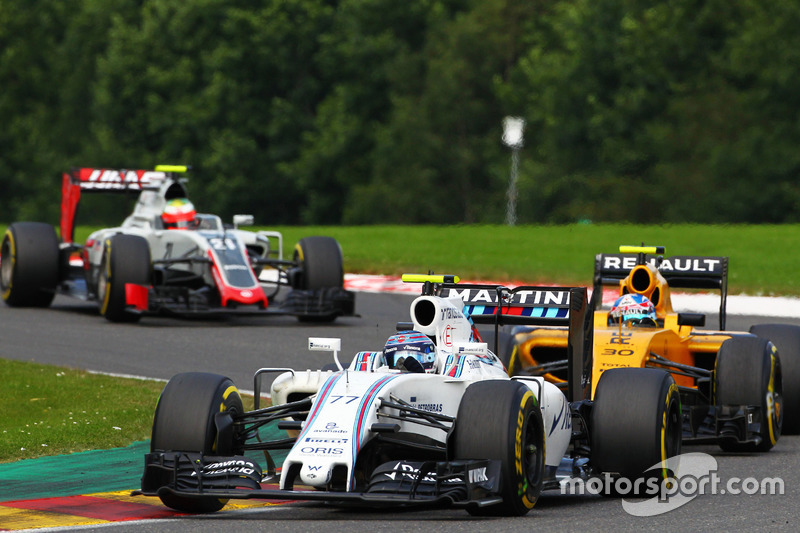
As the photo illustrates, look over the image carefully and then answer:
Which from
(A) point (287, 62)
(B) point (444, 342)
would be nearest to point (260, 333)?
(B) point (444, 342)

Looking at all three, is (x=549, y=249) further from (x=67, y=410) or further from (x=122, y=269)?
(x=67, y=410)

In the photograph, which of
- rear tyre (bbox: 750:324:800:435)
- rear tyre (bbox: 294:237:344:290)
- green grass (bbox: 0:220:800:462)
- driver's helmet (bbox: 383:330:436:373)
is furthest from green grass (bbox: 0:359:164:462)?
rear tyre (bbox: 750:324:800:435)

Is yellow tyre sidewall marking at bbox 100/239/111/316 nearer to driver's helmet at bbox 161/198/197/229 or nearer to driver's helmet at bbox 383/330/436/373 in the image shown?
driver's helmet at bbox 161/198/197/229

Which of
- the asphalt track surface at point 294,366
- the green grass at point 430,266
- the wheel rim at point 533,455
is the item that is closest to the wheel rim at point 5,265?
the asphalt track surface at point 294,366

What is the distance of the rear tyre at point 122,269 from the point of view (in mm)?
18266

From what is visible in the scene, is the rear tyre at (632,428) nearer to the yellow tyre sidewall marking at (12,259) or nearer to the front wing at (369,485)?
the front wing at (369,485)

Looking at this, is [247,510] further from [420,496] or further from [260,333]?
[260,333]

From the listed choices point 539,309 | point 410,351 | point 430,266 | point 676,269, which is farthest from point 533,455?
point 430,266

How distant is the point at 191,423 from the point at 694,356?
569 centimetres

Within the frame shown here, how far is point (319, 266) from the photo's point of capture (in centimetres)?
1936

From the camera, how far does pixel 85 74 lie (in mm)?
75938

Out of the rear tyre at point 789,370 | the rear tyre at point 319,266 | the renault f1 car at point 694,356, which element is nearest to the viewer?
the renault f1 car at point 694,356

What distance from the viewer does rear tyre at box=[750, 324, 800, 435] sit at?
12148mm

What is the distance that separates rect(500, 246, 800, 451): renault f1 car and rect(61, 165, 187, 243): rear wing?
870 cm
